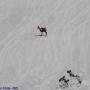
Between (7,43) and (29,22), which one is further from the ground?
(29,22)

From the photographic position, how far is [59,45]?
3551 mm

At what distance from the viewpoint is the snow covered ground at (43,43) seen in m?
3.41

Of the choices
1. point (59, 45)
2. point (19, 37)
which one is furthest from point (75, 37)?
point (19, 37)

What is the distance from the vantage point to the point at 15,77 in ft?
11.3

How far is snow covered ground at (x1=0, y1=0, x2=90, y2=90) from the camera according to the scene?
11.2ft

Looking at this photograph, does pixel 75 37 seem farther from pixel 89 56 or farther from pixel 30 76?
pixel 30 76

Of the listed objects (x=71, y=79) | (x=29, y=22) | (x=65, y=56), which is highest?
(x=29, y=22)

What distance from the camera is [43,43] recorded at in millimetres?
3588

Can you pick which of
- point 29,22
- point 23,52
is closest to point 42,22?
point 29,22

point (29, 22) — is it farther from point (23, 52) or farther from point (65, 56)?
point (65, 56)

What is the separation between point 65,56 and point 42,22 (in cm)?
51

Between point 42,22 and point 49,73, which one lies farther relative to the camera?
point 42,22

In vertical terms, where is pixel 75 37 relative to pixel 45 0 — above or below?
below

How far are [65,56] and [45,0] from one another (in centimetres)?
78
